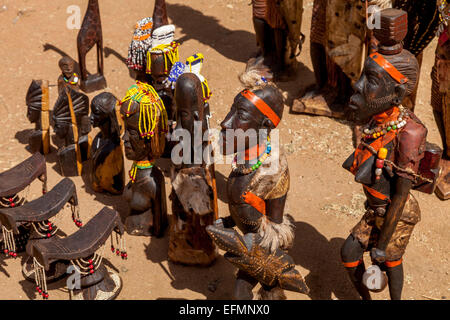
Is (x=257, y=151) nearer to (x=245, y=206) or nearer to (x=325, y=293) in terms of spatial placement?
(x=245, y=206)

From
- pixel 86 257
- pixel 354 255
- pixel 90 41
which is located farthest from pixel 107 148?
pixel 354 255

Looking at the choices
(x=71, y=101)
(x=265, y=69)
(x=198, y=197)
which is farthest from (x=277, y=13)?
(x=198, y=197)

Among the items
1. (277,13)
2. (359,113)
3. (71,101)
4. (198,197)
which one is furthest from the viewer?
(277,13)

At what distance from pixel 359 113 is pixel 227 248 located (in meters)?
1.43

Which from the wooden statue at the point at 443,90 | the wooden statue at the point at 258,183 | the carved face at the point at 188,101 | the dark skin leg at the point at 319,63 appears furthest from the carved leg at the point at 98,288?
the dark skin leg at the point at 319,63

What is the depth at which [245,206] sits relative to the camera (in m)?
4.41

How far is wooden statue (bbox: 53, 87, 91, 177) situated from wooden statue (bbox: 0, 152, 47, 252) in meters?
0.85

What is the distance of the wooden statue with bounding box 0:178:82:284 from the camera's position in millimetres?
5219

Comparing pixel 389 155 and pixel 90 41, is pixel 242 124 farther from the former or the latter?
pixel 90 41

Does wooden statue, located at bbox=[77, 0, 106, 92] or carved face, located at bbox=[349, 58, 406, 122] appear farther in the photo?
wooden statue, located at bbox=[77, 0, 106, 92]

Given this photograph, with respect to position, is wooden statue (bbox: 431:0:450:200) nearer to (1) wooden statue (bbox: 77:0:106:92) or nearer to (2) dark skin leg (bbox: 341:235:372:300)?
(2) dark skin leg (bbox: 341:235:372:300)

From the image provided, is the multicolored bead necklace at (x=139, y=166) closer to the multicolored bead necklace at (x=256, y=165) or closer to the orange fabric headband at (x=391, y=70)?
the multicolored bead necklace at (x=256, y=165)

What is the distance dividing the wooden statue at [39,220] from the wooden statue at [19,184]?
101 mm

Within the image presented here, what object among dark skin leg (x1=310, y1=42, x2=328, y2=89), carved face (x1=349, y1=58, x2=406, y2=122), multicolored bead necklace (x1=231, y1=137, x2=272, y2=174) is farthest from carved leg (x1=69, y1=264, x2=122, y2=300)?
dark skin leg (x1=310, y1=42, x2=328, y2=89)
